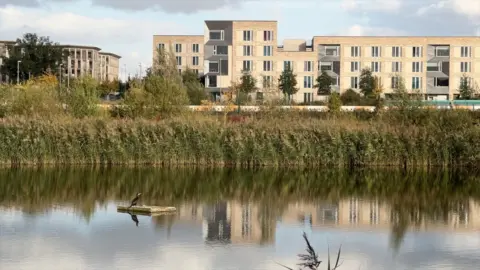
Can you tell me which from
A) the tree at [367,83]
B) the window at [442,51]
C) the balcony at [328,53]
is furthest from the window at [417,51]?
the balcony at [328,53]

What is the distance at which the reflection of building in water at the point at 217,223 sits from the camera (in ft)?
60.6

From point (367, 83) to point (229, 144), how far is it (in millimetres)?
54868

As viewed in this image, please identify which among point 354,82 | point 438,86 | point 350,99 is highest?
point 354,82

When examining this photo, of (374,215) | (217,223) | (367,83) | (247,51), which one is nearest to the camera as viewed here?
(217,223)

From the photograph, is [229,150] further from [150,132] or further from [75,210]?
[75,210]

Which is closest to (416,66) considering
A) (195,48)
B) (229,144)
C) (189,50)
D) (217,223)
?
(195,48)

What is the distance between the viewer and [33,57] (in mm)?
93625

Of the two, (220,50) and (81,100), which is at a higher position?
(220,50)

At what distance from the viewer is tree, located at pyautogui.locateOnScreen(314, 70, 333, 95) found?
89.5 metres

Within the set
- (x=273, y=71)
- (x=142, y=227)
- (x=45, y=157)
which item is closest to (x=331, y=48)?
(x=273, y=71)

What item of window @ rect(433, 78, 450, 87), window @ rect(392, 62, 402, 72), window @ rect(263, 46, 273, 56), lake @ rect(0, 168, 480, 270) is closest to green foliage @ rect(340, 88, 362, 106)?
window @ rect(392, 62, 402, 72)

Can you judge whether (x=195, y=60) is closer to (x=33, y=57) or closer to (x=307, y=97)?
(x=307, y=97)

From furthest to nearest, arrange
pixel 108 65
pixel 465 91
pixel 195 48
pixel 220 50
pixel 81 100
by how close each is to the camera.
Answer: pixel 108 65, pixel 195 48, pixel 220 50, pixel 465 91, pixel 81 100

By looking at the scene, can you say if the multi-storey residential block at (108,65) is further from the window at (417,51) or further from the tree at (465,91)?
the tree at (465,91)
